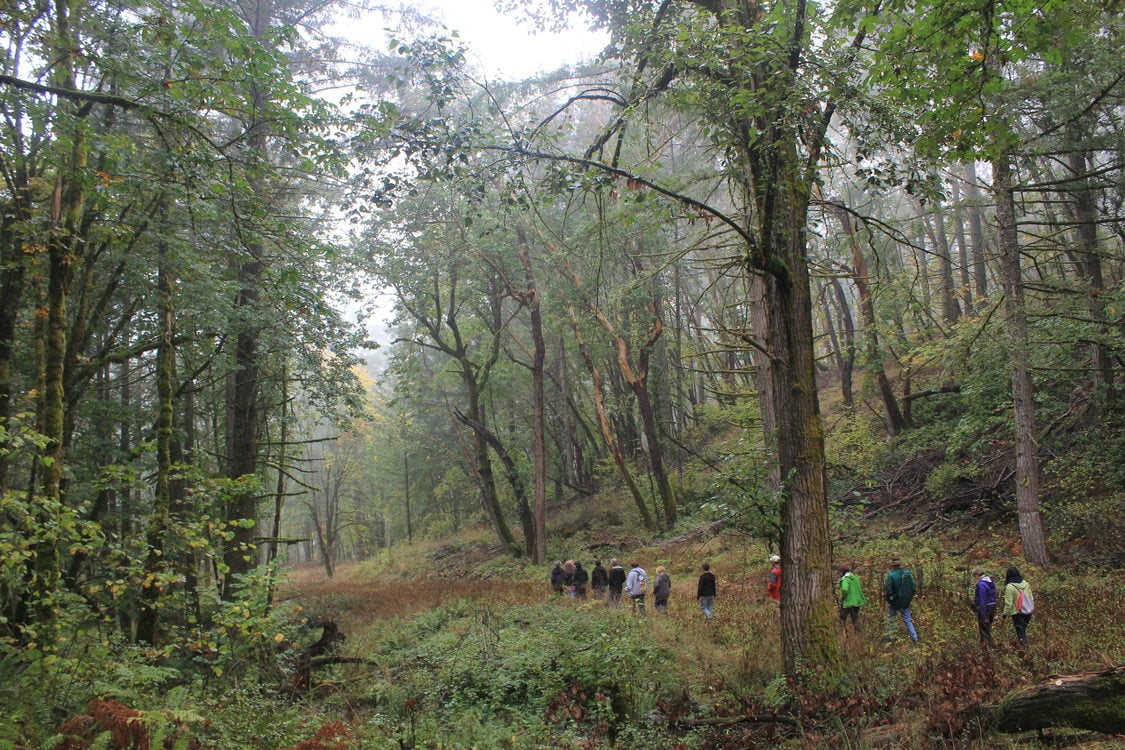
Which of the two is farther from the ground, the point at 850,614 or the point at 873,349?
the point at 873,349

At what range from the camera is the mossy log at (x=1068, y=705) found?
4855 mm

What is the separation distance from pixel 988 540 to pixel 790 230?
11.4 meters

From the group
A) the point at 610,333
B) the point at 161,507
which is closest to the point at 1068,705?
the point at 161,507

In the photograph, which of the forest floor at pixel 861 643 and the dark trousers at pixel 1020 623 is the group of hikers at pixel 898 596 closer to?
the dark trousers at pixel 1020 623

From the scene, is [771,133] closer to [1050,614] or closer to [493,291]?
[1050,614]

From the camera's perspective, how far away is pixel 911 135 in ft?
20.4

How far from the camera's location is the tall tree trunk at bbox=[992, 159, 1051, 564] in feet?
40.2

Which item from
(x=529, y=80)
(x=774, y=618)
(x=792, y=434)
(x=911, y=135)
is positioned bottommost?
(x=774, y=618)

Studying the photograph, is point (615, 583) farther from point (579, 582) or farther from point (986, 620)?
point (986, 620)

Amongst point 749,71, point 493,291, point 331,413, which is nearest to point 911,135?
point 749,71

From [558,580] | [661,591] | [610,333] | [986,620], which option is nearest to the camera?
[986,620]

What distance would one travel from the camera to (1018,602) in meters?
8.85

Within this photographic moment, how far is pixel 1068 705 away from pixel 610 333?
16.5 meters

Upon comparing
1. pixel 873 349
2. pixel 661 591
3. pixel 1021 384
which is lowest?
pixel 661 591
